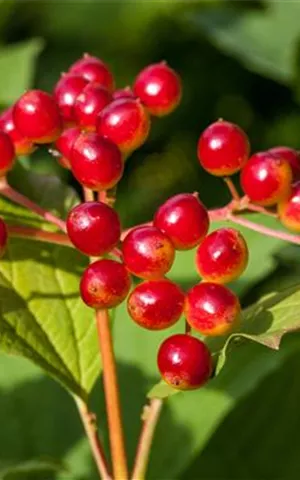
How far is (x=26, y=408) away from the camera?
7.14 ft

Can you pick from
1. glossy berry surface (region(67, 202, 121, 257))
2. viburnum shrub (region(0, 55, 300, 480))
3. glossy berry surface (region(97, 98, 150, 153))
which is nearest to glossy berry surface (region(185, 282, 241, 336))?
viburnum shrub (region(0, 55, 300, 480))

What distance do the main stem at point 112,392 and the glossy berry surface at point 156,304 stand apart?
0.09 meters

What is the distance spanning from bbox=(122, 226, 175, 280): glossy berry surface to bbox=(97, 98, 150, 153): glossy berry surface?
17 centimetres

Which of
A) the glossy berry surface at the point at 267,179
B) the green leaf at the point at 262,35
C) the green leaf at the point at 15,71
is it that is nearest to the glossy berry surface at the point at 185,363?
the glossy berry surface at the point at 267,179

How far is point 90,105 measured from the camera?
65.3 inches

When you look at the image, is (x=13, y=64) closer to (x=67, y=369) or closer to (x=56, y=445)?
(x=56, y=445)

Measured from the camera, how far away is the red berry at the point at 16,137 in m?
1.70

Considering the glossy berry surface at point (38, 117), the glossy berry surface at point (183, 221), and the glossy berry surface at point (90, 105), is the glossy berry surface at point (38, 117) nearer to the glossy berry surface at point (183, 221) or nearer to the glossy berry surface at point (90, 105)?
the glossy berry surface at point (90, 105)

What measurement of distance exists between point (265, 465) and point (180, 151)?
1707 mm

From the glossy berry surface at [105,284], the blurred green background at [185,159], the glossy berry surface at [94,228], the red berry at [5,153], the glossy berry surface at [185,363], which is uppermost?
the red berry at [5,153]

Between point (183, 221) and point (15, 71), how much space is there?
1.23 meters

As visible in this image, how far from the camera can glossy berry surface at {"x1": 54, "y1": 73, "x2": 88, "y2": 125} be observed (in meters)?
1.71

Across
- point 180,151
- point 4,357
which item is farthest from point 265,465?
point 180,151

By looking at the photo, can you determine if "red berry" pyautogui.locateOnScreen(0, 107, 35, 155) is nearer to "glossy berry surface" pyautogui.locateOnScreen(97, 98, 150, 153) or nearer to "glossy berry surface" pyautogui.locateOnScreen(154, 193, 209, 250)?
"glossy berry surface" pyautogui.locateOnScreen(97, 98, 150, 153)
